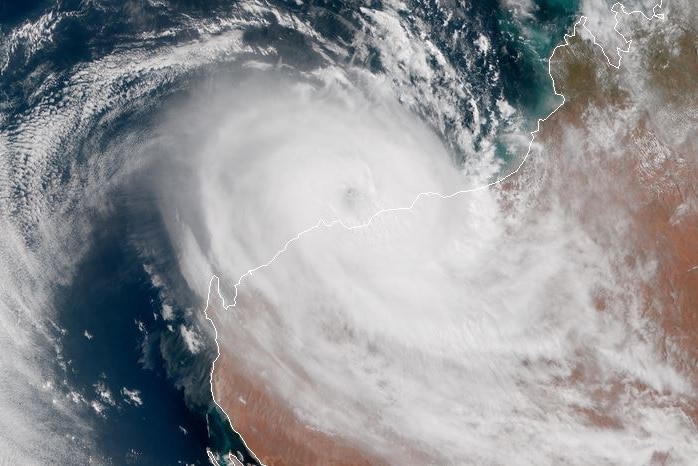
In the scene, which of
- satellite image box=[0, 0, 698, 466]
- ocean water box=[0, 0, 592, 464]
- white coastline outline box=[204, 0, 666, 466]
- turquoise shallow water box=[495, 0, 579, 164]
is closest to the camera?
satellite image box=[0, 0, 698, 466]

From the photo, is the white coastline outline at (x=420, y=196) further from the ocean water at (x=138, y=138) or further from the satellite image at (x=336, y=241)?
the ocean water at (x=138, y=138)

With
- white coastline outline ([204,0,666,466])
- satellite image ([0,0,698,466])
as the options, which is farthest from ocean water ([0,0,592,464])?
white coastline outline ([204,0,666,466])

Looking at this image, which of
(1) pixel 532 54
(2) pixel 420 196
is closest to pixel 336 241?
(2) pixel 420 196

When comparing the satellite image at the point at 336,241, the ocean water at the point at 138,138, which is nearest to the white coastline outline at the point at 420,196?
the satellite image at the point at 336,241

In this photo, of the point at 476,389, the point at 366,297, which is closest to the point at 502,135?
the point at 366,297

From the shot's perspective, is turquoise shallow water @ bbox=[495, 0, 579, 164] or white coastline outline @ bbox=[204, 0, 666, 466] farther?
turquoise shallow water @ bbox=[495, 0, 579, 164]

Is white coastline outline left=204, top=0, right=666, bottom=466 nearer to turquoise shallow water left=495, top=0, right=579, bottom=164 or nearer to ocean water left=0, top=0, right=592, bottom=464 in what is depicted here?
turquoise shallow water left=495, top=0, right=579, bottom=164

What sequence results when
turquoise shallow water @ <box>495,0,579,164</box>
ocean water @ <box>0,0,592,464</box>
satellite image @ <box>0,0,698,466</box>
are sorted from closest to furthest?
1. satellite image @ <box>0,0,698,466</box>
2. ocean water @ <box>0,0,592,464</box>
3. turquoise shallow water @ <box>495,0,579,164</box>

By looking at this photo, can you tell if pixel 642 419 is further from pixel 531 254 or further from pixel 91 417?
pixel 91 417

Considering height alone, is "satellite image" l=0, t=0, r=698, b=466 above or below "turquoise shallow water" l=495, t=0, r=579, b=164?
below
